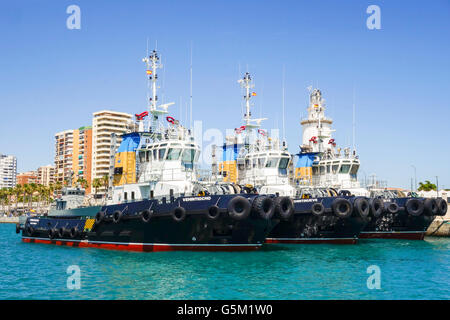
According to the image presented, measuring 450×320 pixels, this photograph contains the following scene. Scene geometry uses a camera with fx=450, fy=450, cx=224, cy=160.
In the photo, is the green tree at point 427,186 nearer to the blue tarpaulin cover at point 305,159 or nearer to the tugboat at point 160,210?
the blue tarpaulin cover at point 305,159

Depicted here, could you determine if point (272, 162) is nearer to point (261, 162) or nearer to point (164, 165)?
point (261, 162)

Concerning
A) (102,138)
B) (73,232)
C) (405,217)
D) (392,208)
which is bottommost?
(73,232)

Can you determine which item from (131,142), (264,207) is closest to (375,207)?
(264,207)

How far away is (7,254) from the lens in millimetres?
26406

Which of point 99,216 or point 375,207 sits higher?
point 375,207

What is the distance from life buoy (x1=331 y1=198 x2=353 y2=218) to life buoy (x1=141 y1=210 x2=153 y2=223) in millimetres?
11161

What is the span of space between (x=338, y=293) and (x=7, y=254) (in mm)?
20355

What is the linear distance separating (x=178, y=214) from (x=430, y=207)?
63.7 feet

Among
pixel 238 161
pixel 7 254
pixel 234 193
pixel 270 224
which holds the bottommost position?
pixel 7 254

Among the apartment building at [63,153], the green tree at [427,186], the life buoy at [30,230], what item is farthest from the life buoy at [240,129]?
the apartment building at [63,153]

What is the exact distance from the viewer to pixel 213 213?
72.0 feet
